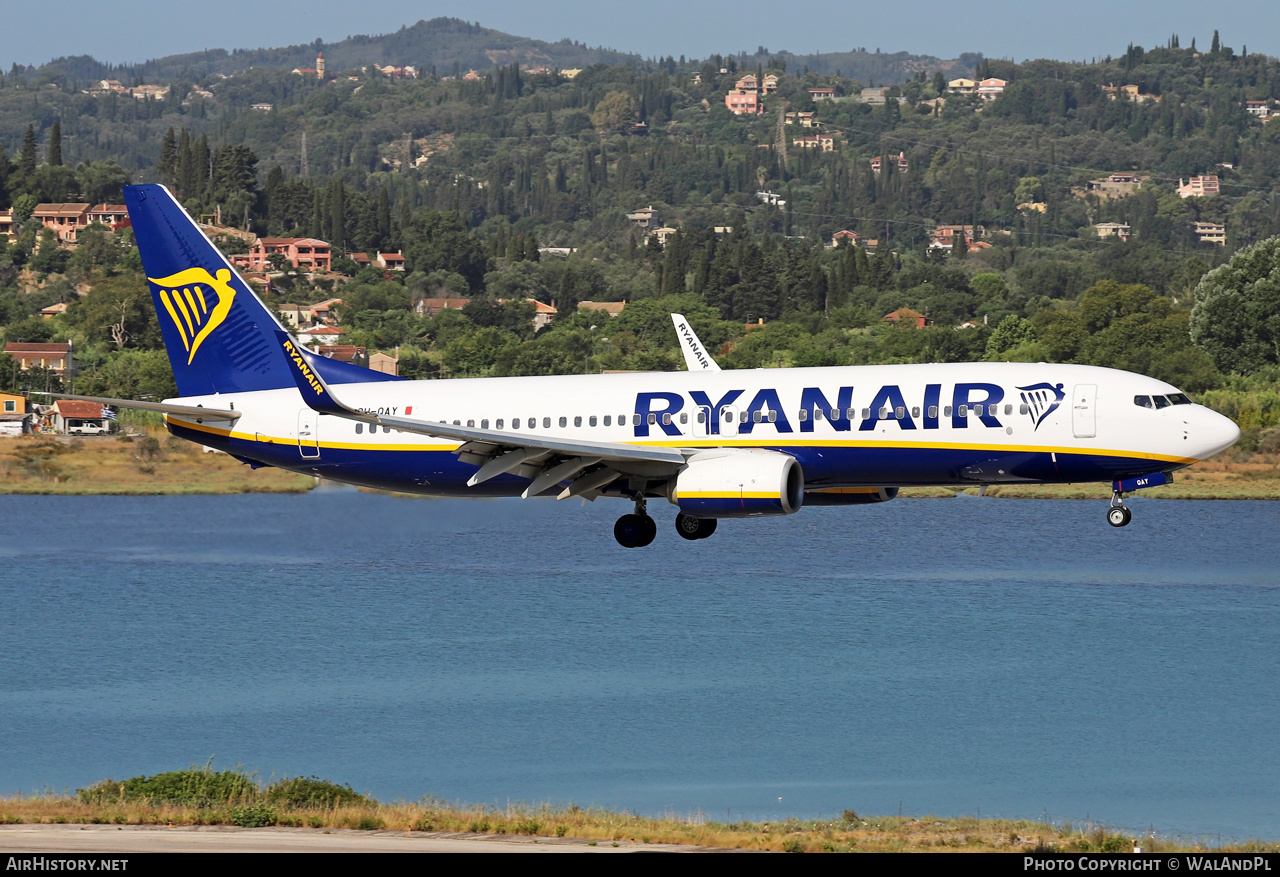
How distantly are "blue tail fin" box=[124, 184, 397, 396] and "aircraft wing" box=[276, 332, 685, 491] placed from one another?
720 cm

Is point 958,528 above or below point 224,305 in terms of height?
below

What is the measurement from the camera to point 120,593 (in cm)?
11288

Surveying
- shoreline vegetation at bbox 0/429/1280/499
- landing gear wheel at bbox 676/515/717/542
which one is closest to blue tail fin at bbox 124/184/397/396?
landing gear wheel at bbox 676/515/717/542

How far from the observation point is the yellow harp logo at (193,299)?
191ft

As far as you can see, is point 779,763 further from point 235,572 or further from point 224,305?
point 235,572

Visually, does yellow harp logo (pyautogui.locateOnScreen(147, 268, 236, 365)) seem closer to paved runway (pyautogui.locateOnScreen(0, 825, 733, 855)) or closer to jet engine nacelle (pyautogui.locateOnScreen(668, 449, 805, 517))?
paved runway (pyautogui.locateOnScreen(0, 825, 733, 855))

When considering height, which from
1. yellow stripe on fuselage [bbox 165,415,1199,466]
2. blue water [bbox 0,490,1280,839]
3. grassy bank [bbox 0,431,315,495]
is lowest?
blue water [bbox 0,490,1280,839]

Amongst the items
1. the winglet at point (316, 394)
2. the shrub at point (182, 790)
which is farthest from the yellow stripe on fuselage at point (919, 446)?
the shrub at point (182, 790)

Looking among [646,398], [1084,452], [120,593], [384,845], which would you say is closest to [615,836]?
[384,845]

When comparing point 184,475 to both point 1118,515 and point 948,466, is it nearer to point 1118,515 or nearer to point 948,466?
point 948,466

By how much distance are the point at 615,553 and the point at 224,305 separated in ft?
234

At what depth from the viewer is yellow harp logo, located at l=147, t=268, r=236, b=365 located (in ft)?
191

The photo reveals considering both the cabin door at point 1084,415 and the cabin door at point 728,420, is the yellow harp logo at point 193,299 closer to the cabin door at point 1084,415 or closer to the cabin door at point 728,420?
the cabin door at point 728,420

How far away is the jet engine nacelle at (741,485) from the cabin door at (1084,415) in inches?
310
